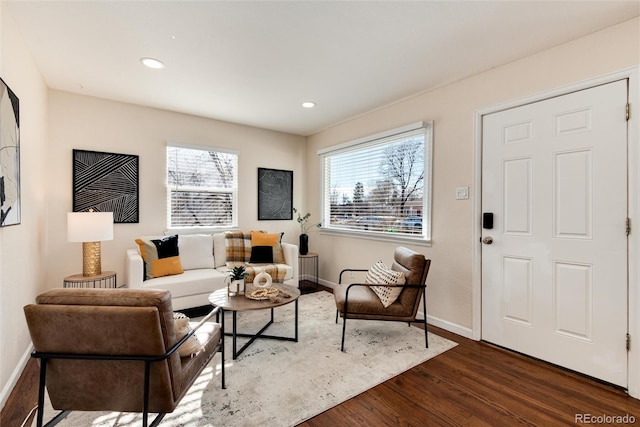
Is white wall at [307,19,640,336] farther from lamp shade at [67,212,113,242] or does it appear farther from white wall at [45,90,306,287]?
lamp shade at [67,212,113,242]

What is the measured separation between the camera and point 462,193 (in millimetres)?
2953

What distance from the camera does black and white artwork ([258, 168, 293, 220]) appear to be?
475 centimetres

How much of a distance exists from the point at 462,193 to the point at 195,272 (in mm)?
3195

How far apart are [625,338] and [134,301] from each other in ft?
10.2

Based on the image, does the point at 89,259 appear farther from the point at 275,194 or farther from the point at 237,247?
the point at 275,194

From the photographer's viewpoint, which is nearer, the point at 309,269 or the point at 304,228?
the point at 309,269

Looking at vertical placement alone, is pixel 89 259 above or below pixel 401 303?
above

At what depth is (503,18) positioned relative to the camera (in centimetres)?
202

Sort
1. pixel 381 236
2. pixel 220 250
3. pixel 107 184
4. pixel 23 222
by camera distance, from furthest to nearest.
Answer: pixel 220 250, pixel 381 236, pixel 107 184, pixel 23 222

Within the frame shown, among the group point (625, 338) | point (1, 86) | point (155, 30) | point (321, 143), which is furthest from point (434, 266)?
point (1, 86)

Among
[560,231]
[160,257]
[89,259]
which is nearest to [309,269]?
[160,257]

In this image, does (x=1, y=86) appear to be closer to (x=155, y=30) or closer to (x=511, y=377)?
(x=155, y=30)

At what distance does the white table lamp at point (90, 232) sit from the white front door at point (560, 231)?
12.5 feet

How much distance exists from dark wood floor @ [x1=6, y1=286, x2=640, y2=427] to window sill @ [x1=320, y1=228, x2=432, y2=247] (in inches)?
51.5
